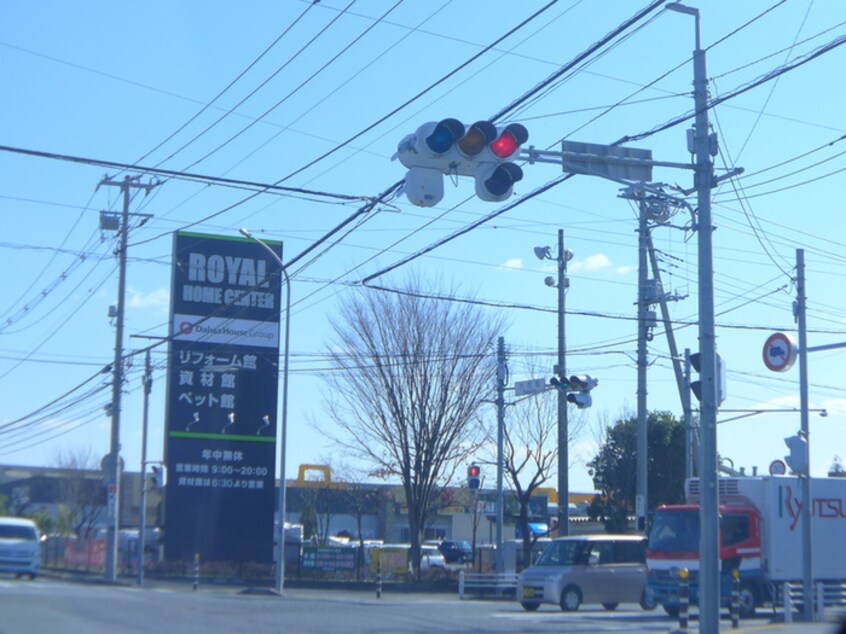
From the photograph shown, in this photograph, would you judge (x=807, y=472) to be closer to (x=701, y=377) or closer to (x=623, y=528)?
(x=701, y=377)

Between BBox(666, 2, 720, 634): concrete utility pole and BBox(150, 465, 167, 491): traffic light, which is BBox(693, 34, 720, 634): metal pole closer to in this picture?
BBox(666, 2, 720, 634): concrete utility pole

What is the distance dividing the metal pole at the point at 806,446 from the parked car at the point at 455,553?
107 ft

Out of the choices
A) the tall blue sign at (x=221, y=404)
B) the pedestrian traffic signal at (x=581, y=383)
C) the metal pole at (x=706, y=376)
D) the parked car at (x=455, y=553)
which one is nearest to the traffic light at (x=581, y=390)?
the pedestrian traffic signal at (x=581, y=383)

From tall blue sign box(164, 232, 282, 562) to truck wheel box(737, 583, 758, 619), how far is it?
23.3 meters

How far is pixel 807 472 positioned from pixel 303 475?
3724 cm

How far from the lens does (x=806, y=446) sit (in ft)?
74.2

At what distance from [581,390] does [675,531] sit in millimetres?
4897

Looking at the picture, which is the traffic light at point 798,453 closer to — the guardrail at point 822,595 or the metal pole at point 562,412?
the guardrail at point 822,595

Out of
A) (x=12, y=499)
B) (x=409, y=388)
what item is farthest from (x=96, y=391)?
(x=12, y=499)

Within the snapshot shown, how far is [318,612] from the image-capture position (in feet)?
76.2

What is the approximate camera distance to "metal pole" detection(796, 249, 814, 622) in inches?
901

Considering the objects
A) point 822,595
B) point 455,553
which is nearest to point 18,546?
point 822,595

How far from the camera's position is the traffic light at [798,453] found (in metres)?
22.5

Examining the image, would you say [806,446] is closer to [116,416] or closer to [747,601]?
[747,601]
